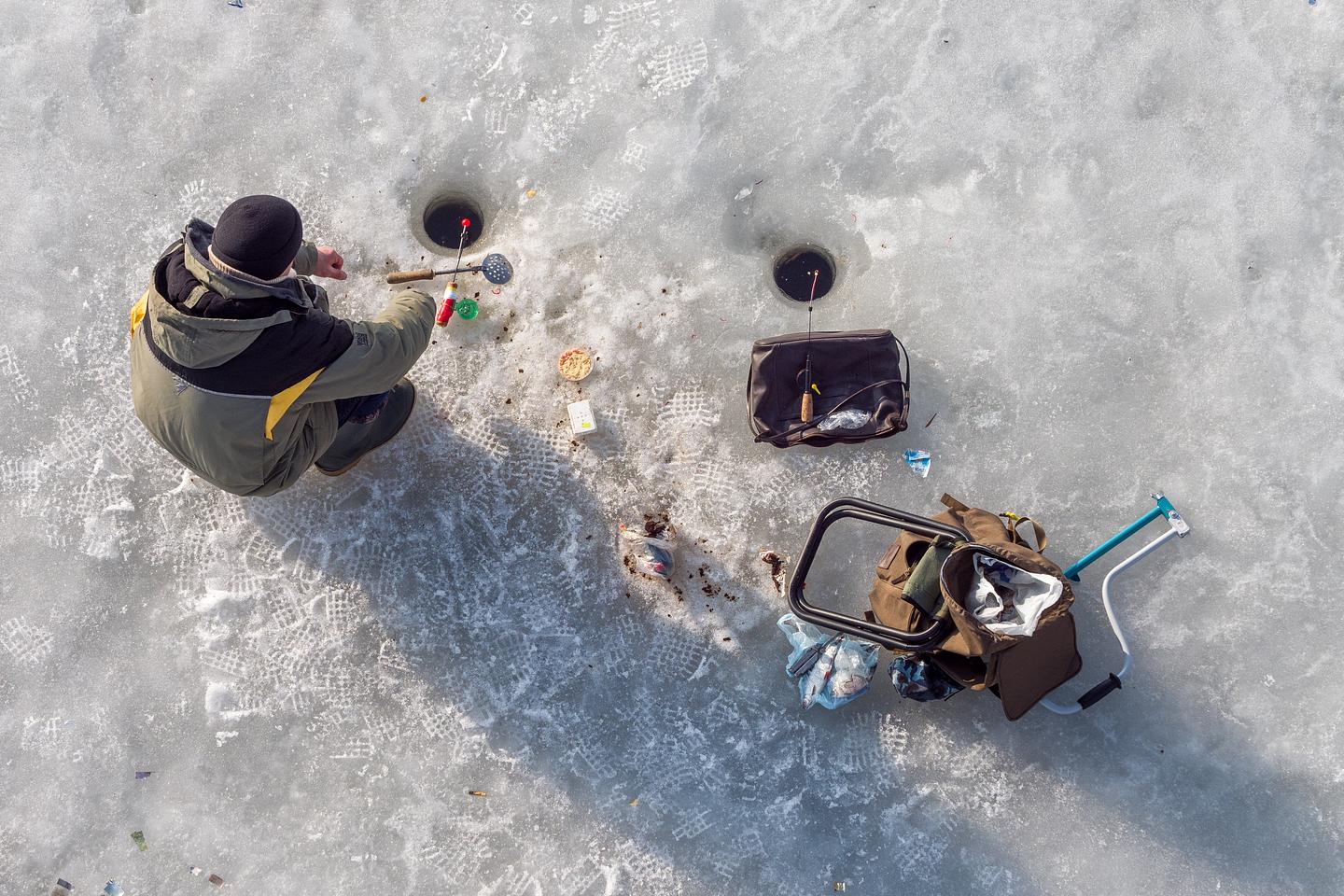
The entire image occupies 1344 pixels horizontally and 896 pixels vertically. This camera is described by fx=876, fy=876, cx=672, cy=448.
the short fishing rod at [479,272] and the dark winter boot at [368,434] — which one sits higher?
the short fishing rod at [479,272]

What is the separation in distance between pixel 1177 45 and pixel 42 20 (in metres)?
5.35

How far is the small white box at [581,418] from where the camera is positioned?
3.83 metres

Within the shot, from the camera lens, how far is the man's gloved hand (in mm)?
3484

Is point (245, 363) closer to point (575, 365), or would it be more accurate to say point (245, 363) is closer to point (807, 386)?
point (575, 365)

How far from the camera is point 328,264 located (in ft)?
11.5

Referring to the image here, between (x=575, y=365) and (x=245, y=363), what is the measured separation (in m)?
1.43

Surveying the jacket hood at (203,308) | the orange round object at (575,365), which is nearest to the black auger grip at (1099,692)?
the orange round object at (575,365)

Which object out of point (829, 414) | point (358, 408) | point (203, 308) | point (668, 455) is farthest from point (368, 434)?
point (829, 414)

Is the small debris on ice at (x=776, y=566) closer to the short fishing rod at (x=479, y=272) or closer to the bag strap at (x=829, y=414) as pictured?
the bag strap at (x=829, y=414)

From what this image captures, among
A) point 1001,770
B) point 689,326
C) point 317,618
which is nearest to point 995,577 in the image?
point 1001,770

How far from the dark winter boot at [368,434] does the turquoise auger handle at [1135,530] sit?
2.93m

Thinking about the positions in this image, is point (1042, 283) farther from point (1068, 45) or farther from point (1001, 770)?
point (1001, 770)

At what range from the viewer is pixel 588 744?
12.3 feet

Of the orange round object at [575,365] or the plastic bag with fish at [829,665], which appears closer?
the plastic bag with fish at [829,665]
